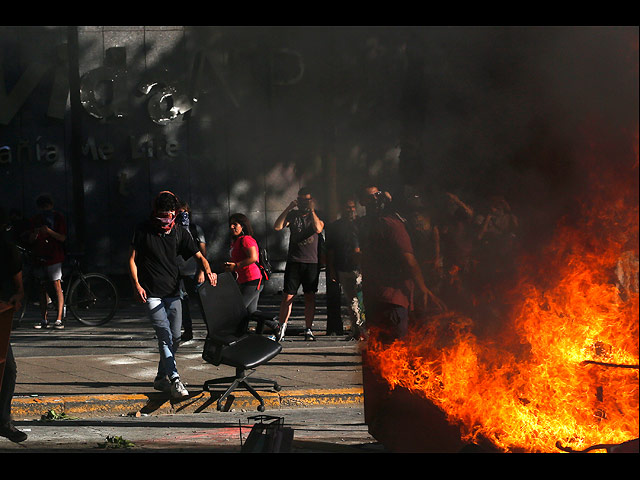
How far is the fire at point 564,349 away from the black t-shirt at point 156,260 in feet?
9.80

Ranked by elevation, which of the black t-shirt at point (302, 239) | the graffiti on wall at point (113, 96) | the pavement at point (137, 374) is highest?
the graffiti on wall at point (113, 96)

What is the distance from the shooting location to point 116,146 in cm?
1491

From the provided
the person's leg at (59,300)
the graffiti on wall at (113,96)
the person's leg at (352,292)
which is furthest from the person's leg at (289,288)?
the person's leg at (59,300)

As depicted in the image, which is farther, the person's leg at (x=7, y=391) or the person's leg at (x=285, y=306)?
the person's leg at (x=285, y=306)

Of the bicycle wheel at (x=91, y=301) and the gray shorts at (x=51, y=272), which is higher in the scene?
the gray shorts at (x=51, y=272)

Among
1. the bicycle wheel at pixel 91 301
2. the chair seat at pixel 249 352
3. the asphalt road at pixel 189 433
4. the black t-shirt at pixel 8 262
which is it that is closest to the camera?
the asphalt road at pixel 189 433

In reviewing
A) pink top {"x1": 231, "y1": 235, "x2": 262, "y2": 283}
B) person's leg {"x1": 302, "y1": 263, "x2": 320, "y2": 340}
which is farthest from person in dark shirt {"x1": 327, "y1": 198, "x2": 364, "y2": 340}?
pink top {"x1": 231, "y1": 235, "x2": 262, "y2": 283}

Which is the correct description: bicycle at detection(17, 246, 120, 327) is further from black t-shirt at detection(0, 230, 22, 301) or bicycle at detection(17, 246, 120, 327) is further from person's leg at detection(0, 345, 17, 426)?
person's leg at detection(0, 345, 17, 426)

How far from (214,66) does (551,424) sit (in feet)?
8.15

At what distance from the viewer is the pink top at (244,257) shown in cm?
880

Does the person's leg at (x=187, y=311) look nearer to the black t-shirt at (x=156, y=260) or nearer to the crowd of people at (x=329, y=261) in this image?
the crowd of people at (x=329, y=261)

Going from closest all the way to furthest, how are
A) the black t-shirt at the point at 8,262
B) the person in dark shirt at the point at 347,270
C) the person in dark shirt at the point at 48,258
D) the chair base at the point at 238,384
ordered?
the black t-shirt at the point at 8,262
the chair base at the point at 238,384
the person in dark shirt at the point at 347,270
the person in dark shirt at the point at 48,258
